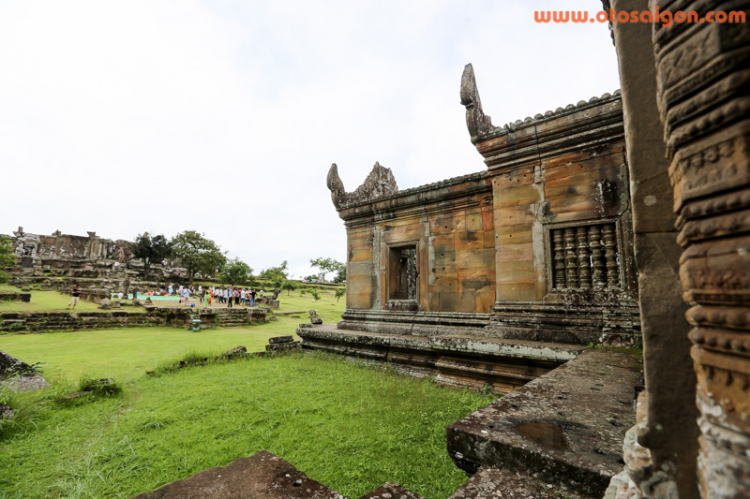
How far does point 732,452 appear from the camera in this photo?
0.71 meters

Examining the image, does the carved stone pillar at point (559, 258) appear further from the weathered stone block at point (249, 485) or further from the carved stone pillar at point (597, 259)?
the weathered stone block at point (249, 485)

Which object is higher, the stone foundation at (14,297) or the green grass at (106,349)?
the stone foundation at (14,297)

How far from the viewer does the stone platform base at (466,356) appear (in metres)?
4.18

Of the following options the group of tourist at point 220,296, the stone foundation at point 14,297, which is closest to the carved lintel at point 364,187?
the group of tourist at point 220,296

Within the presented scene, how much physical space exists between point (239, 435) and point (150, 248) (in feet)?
147

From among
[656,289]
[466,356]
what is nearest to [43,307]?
[466,356]

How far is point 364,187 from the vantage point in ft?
28.9

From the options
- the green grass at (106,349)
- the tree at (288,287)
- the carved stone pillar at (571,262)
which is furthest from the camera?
the tree at (288,287)

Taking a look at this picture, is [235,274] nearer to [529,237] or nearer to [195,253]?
[195,253]

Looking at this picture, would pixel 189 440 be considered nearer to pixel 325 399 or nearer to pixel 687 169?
pixel 325 399

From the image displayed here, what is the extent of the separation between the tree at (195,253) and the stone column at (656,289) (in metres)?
39.6

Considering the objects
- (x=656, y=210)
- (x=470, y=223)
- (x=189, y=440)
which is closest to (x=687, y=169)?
(x=656, y=210)

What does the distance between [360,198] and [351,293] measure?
2592 millimetres

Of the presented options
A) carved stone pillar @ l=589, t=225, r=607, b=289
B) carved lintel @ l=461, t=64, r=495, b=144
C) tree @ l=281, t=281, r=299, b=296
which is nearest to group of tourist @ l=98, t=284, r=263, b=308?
tree @ l=281, t=281, r=299, b=296
